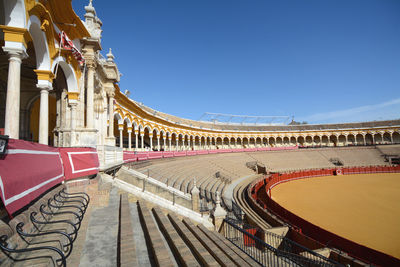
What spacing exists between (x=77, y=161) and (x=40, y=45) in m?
4.49

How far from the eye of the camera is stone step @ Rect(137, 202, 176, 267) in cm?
387

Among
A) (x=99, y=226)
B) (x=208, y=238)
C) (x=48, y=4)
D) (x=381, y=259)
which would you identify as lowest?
(x=381, y=259)

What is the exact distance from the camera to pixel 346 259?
22.3 ft

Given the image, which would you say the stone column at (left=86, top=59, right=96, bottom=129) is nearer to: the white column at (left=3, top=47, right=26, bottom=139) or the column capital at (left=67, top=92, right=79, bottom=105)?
the column capital at (left=67, top=92, right=79, bottom=105)

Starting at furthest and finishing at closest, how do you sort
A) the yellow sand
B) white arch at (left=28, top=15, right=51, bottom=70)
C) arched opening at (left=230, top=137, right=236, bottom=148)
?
1. arched opening at (left=230, top=137, right=236, bottom=148)
2. the yellow sand
3. white arch at (left=28, top=15, right=51, bottom=70)

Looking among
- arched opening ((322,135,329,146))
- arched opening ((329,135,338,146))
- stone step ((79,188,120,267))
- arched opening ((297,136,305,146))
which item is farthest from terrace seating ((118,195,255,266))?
arched opening ((329,135,338,146))

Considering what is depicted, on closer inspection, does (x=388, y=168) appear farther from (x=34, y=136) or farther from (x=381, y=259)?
(x=34, y=136)

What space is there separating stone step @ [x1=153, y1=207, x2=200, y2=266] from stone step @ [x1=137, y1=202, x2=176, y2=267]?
0.16 m

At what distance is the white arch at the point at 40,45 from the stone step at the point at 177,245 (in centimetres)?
681

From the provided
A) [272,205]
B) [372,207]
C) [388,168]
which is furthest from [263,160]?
[272,205]

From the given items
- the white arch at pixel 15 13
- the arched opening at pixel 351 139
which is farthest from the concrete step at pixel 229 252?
the arched opening at pixel 351 139

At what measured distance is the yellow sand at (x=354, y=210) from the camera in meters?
9.20

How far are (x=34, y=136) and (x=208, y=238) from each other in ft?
52.2

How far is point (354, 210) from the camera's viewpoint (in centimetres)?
1334
